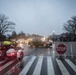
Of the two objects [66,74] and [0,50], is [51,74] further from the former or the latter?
[0,50]

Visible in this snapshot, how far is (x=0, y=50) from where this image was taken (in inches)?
736

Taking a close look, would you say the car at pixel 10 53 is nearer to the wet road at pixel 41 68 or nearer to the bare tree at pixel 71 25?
the wet road at pixel 41 68

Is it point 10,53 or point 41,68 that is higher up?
point 10,53

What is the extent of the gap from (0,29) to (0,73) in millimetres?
97725

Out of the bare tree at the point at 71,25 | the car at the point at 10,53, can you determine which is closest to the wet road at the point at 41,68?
the car at the point at 10,53

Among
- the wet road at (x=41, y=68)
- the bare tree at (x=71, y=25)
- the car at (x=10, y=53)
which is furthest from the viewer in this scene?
the bare tree at (x=71, y=25)

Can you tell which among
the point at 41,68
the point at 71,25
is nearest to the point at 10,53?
the point at 41,68

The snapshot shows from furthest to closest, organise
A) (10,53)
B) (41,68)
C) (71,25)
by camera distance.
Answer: (71,25)
(10,53)
(41,68)

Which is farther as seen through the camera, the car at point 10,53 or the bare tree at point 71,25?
the bare tree at point 71,25

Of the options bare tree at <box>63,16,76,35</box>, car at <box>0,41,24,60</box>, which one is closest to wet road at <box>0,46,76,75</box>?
car at <box>0,41,24,60</box>

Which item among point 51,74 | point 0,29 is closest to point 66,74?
point 51,74

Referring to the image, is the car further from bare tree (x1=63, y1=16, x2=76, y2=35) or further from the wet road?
bare tree (x1=63, y1=16, x2=76, y2=35)

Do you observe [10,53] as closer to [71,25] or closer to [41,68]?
[41,68]

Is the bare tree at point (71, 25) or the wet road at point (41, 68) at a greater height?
the bare tree at point (71, 25)
